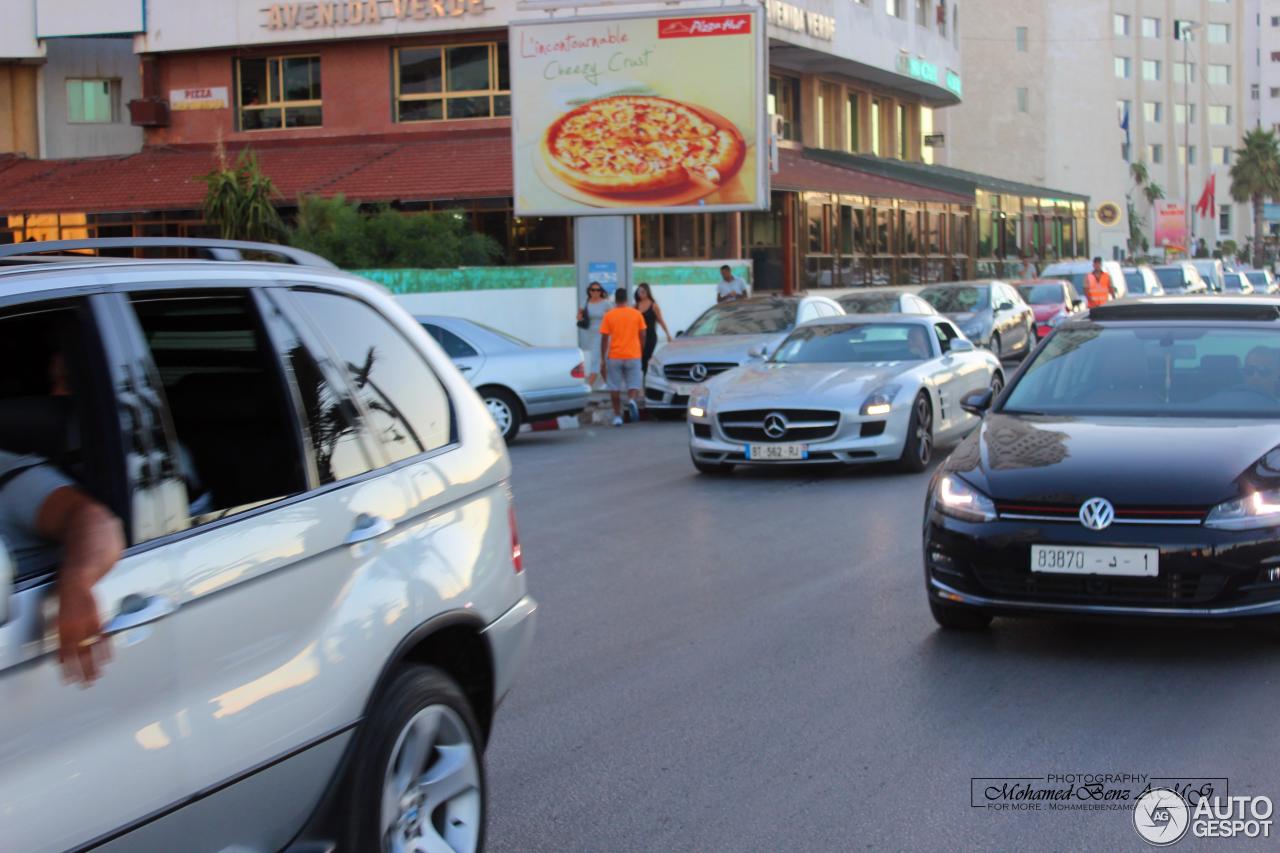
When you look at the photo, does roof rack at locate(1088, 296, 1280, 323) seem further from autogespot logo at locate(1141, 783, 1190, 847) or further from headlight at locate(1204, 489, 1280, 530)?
autogespot logo at locate(1141, 783, 1190, 847)

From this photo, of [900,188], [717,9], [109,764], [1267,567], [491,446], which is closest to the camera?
[109,764]

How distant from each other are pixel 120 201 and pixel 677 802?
31.3m

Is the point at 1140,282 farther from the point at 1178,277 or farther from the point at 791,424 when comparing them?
the point at 791,424

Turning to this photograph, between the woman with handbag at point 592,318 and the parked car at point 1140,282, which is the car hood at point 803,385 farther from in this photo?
the parked car at point 1140,282

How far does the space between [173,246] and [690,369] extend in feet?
49.9

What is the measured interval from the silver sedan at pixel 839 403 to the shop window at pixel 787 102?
82.6 ft

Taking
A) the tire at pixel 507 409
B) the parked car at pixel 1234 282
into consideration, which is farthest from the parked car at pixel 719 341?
the parked car at pixel 1234 282

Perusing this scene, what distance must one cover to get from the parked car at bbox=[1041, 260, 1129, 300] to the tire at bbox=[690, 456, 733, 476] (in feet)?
66.2

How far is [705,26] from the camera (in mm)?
23594

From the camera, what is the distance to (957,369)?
14633 mm

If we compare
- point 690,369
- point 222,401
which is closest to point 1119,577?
point 222,401

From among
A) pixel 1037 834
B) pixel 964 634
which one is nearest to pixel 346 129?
pixel 964 634

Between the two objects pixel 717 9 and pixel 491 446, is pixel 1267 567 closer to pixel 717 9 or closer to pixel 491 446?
pixel 491 446

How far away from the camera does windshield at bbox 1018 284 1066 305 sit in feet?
106
